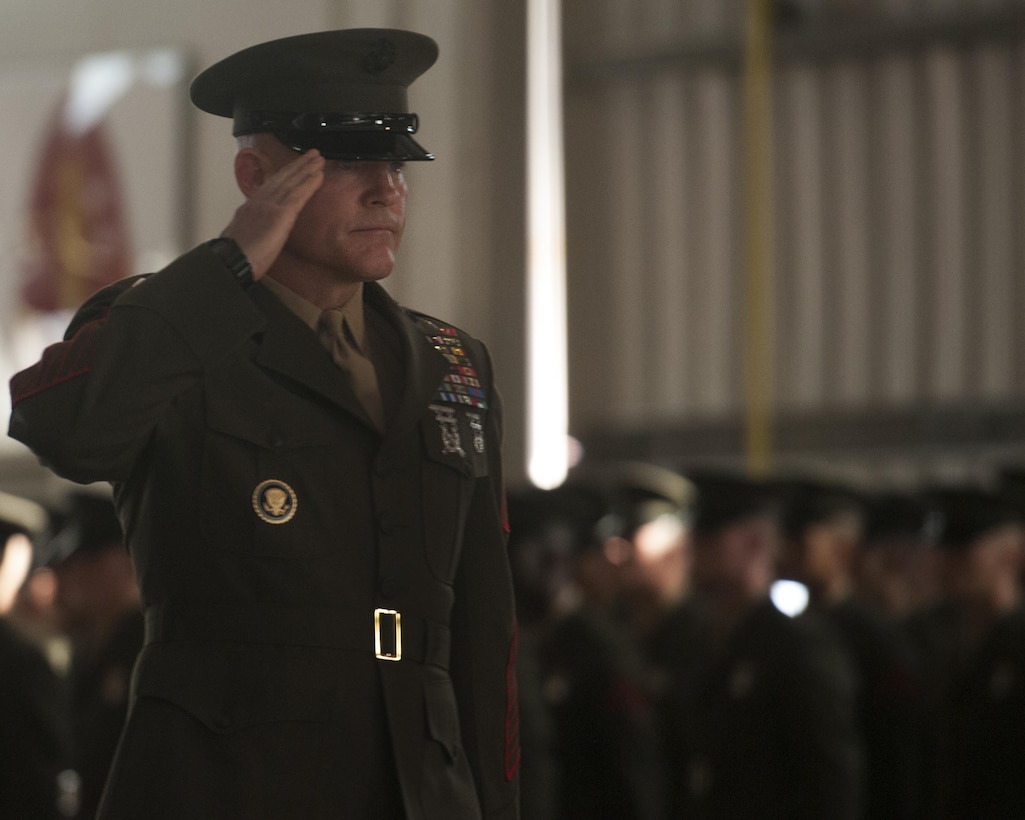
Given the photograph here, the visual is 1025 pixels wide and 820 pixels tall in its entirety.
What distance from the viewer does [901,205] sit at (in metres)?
10.7

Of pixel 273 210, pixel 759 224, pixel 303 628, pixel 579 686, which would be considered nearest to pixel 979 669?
pixel 579 686

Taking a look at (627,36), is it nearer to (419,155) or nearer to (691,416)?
(691,416)

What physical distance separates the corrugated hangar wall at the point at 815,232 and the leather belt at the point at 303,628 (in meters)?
8.75

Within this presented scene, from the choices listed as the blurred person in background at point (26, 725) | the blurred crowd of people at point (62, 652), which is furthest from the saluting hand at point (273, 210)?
the blurred person in background at point (26, 725)

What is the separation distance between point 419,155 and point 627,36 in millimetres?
9860

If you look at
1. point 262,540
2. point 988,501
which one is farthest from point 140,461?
point 988,501

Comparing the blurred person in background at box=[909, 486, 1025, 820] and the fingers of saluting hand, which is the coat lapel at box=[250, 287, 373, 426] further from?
the blurred person in background at box=[909, 486, 1025, 820]

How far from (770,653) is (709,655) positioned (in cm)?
89

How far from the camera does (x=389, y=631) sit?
6.14ft

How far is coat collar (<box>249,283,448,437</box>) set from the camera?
6.15 ft

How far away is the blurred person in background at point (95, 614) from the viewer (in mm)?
5832

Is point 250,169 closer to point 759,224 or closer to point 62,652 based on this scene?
point 62,652

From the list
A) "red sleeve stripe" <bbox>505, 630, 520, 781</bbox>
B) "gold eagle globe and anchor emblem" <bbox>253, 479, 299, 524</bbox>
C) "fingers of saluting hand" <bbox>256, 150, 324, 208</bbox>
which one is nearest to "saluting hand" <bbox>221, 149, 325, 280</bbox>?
"fingers of saluting hand" <bbox>256, 150, 324, 208</bbox>

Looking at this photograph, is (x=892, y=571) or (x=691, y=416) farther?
(x=691, y=416)
